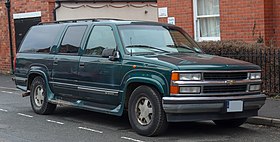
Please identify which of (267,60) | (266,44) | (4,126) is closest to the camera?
(4,126)

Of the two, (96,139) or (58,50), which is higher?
(58,50)

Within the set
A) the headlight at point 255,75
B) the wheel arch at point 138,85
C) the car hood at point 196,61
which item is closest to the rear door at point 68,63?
the wheel arch at point 138,85

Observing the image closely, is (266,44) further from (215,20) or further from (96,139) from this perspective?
(96,139)

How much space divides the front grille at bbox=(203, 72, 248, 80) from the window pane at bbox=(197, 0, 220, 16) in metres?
6.71

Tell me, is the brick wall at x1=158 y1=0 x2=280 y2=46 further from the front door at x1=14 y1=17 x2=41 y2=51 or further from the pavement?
the front door at x1=14 y1=17 x2=41 y2=51

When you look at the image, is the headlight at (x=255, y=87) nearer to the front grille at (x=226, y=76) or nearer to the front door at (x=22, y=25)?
the front grille at (x=226, y=76)

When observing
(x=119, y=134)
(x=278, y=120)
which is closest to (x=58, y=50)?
(x=119, y=134)

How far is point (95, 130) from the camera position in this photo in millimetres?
8875

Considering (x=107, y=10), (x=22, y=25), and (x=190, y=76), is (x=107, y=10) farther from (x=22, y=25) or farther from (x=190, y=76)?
(x=190, y=76)

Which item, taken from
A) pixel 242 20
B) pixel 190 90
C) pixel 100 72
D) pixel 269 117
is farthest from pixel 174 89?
pixel 242 20

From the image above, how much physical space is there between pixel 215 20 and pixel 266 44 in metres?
2.00

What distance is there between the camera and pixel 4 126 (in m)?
9.37

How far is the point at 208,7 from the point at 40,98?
6.37 m

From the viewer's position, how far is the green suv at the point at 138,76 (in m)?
7.77
